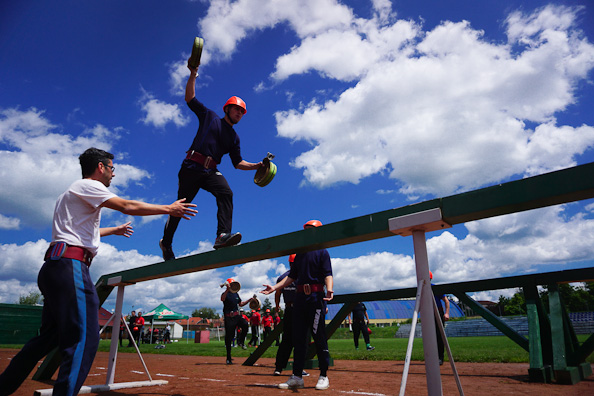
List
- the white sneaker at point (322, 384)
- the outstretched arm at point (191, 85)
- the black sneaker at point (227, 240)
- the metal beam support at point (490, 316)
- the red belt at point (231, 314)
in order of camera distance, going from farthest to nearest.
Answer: the red belt at point (231, 314), the metal beam support at point (490, 316), the white sneaker at point (322, 384), the outstretched arm at point (191, 85), the black sneaker at point (227, 240)

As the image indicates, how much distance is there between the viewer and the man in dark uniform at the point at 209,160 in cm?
468

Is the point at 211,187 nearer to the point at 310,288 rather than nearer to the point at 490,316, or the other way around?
the point at 310,288

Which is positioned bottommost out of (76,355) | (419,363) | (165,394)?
(419,363)

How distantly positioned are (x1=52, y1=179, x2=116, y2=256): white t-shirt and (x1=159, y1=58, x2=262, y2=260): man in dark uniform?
1545 mm

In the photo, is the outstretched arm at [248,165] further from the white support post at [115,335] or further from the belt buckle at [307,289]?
the white support post at [115,335]

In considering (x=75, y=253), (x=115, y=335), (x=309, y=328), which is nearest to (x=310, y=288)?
(x=309, y=328)

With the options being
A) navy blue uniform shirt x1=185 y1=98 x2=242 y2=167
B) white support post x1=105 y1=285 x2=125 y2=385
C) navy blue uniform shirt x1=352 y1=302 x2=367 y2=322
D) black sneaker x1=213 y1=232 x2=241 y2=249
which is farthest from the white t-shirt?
navy blue uniform shirt x1=352 y1=302 x2=367 y2=322

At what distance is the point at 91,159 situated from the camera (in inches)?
135

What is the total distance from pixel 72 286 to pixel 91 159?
1.14 m

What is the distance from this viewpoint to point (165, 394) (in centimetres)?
452

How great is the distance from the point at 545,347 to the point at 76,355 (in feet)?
18.9

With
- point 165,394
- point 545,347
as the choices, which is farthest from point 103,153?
point 545,347

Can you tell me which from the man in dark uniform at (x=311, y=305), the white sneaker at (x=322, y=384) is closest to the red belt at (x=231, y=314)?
the man in dark uniform at (x=311, y=305)

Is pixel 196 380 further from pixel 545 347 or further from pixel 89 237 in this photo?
pixel 545 347
